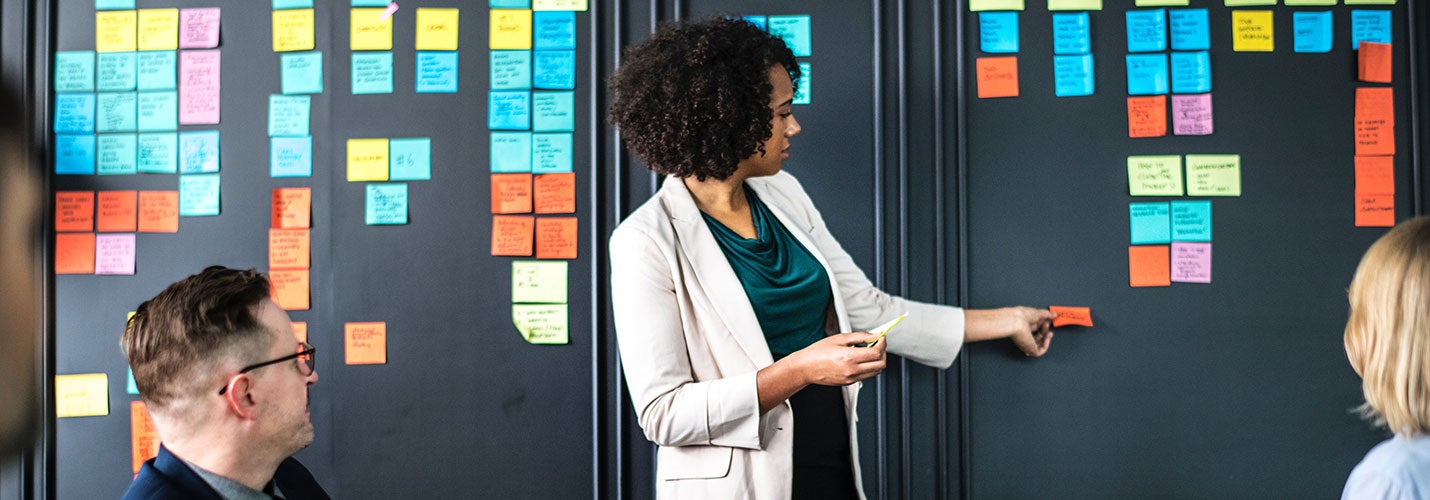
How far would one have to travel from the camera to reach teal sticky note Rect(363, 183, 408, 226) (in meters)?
2.36

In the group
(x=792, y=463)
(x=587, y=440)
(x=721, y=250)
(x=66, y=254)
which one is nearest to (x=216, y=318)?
(x=721, y=250)

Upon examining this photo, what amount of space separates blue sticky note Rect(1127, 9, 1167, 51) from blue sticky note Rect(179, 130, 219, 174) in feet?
7.73

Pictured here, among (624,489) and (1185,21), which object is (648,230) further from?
(1185,21)

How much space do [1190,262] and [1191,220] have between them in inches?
4.2

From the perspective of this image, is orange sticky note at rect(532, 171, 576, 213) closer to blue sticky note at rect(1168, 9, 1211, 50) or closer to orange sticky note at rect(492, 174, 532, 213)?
orange sticky note at rect(492, 174, 532, 213)

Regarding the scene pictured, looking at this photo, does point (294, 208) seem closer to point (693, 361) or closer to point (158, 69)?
point (158, 69)

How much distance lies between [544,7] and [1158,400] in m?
1.86

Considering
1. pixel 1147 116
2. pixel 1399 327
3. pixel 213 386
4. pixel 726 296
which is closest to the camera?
pixel 1399 327

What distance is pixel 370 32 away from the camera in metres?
2.38

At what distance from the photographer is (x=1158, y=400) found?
2.37 metres

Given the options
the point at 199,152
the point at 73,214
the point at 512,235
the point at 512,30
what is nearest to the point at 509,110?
the point at 512,30

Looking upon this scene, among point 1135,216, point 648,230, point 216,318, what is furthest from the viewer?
point 1135,216

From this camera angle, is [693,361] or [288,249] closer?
[693,361]

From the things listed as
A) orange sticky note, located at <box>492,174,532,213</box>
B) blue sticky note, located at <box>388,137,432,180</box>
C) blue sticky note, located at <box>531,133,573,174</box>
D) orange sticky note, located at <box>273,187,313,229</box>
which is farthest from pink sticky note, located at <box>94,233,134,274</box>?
blue sticky note, located at <box>531,133,573,174</box>
